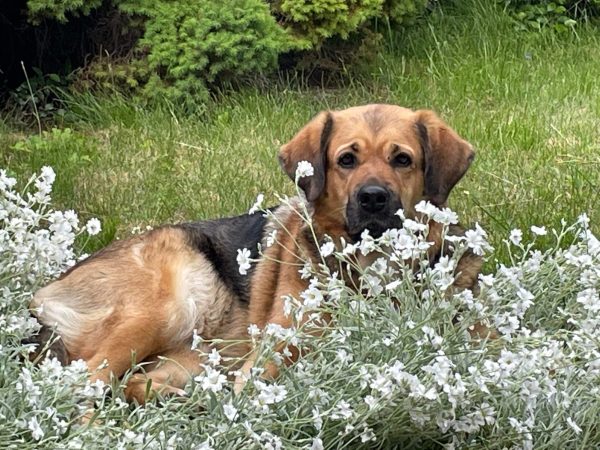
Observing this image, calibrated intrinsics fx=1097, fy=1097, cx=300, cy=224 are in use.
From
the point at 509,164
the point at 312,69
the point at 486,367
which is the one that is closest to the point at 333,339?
the point at 486,367

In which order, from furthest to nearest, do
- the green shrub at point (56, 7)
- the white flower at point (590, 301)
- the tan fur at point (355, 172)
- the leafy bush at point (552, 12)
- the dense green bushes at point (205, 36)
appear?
the leafy bush at point (552, 12)
the dense green bushes at point (205, 36)
the green shrub at point (56, 7)
the tan fur at point (355, 172)
the white flower at point (590, 301)

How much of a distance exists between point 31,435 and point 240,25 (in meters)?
5.07

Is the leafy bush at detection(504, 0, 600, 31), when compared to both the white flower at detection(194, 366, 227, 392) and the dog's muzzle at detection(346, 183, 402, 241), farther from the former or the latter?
the white flower at detection(194, 366, 227, 392)

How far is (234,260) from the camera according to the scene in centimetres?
469

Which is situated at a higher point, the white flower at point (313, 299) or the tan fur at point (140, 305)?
the white flower at point (313, 299)

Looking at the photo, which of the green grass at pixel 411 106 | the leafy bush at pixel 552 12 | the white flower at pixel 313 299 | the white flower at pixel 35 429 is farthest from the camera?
the leafy bush at pixel 552 12

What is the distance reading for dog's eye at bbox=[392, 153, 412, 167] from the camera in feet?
14.4

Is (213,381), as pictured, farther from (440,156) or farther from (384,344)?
(440,156)

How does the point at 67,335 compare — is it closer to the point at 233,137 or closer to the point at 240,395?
the point at 240,395

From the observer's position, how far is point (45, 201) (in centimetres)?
388

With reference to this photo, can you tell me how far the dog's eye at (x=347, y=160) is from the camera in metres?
4.42

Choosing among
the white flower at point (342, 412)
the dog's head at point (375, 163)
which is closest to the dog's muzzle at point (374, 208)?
the dog's head at point (375, 163)

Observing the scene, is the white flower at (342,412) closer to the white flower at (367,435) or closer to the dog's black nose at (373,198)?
the white flower at (367,435)

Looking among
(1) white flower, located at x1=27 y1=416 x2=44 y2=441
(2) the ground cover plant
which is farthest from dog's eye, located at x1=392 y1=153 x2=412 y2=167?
(1) white flower, located at x1=27 y1=416 x2=44 y2=441
